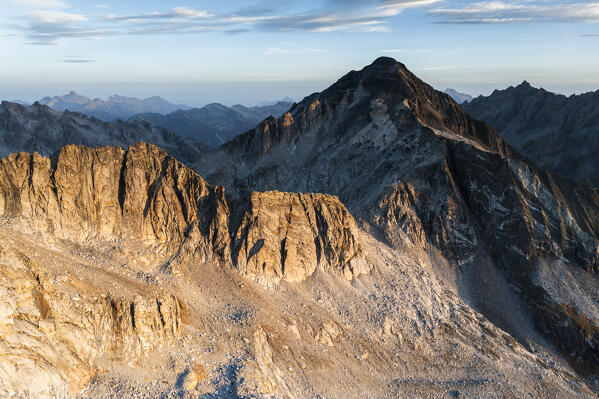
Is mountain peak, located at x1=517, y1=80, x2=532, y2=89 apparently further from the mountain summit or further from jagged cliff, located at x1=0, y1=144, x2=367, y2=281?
jagged cliff, located at x1=0, y1=144, x2=367, y2=281

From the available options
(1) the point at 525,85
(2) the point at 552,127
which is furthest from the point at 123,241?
(1) the point at 525,85

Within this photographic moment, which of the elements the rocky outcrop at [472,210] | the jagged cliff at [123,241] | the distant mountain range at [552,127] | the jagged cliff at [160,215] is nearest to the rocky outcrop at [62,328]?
the jagged cliff at [123,241]

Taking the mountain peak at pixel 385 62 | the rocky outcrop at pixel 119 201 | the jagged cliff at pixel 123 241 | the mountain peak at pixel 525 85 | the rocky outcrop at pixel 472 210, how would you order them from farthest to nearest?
the mountain peak at pixel 525 85
the mountain peak at pixel 385 62
the rocky outcrop at pixel 472 210
the rocky outcrop at pixel 119 201
the jagged cliff at pixel 123 241

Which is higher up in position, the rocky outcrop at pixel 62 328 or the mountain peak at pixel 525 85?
the mountain peak at pixel 525 85

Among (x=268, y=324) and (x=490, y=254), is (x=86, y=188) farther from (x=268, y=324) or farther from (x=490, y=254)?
Result: (x=490, y=254)

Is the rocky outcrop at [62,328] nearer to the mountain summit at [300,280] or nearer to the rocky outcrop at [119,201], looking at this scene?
the mountain summit at [300,280]

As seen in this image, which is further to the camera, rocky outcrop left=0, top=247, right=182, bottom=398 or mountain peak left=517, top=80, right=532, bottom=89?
mountain peak left=517, top=80, right=532, bottom=89

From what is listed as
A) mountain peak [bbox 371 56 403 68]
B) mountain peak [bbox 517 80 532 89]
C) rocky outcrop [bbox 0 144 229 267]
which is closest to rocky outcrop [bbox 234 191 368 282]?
rocky outcrop [bbox 0 144 229 267]
